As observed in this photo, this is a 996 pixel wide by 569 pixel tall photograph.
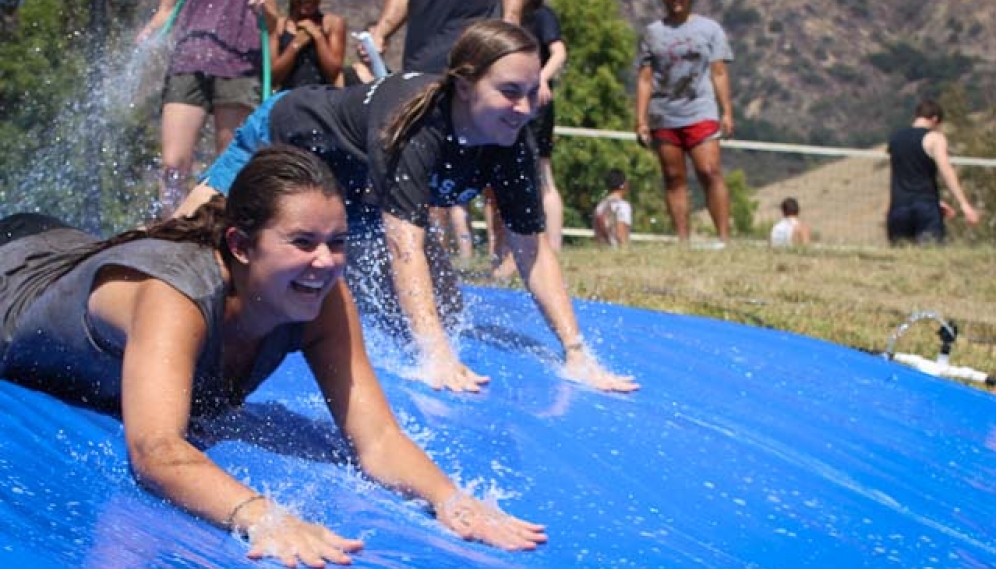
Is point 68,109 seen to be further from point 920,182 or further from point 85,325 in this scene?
point 85,325

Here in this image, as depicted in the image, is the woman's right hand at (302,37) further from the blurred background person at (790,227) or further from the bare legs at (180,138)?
the blurred background person at (790,227)

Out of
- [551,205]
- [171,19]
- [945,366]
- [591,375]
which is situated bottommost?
[945,366]

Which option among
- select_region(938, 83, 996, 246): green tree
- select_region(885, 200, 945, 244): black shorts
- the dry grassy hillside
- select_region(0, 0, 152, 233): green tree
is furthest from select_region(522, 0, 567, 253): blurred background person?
select_region(938, 83, 996, 246): green tree

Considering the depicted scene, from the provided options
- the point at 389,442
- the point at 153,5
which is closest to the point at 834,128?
the point at 153,5

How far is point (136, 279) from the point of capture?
9.80ft

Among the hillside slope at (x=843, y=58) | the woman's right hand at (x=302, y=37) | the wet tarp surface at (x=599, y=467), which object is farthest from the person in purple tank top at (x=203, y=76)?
the hillside slope at (x=843, y=58)

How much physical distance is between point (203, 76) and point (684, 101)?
Result: 130 inches

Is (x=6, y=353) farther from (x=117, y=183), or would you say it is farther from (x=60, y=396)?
(x=117, y=183)

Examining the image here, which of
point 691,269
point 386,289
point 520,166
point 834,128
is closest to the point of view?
point 520,166

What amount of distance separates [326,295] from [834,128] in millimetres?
39118

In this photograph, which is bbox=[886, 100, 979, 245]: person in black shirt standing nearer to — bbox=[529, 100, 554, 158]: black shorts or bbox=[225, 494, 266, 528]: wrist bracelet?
bbox=[529, 100, 554, 158]: black shorts

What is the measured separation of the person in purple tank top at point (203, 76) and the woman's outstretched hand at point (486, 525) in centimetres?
350

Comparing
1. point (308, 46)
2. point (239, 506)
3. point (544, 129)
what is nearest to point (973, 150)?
point (308, 46)

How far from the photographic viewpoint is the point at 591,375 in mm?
4531
